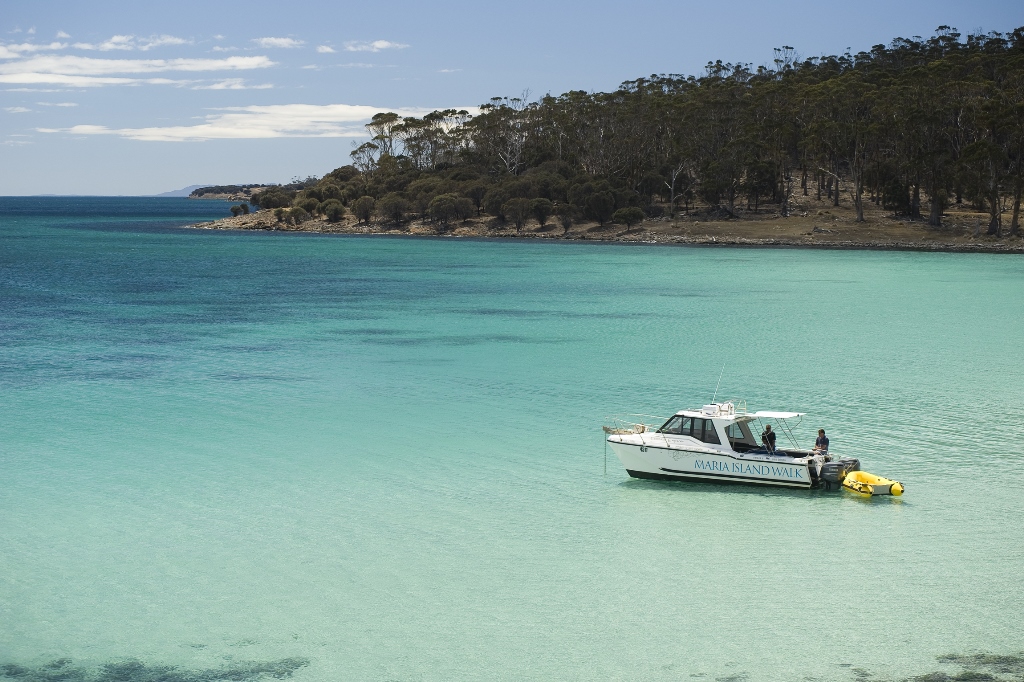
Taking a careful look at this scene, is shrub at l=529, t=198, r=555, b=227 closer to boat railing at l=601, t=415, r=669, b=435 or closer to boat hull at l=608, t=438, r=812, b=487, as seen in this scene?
boat railing at l=601, t=415, r=669, b=435

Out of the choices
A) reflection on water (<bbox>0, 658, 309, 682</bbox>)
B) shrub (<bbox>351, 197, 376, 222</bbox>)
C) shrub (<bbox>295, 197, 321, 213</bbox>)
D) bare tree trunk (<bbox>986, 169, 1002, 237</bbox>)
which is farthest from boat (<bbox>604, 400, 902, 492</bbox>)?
shrub (<bbox>295, 197, 321, 213</bbox>)

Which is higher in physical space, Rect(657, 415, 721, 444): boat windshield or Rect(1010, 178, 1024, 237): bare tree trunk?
Rect(1010, 178, 1024, 237): bare tree trunk

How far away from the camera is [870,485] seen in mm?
19438

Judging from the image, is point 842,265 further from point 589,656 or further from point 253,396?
point 589,656

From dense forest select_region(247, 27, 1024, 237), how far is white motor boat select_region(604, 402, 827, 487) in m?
81.3

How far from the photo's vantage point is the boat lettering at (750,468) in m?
19.5

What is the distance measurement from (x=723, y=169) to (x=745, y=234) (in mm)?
9153

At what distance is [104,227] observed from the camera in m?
156

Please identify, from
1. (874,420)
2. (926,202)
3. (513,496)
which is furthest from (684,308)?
(926,202)

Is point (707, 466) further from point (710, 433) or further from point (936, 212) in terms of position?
point (936, 212)

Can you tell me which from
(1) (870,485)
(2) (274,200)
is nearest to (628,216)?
(2) (274,200)

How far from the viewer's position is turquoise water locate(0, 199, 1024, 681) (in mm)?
13664

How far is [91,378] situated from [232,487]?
45.1ft

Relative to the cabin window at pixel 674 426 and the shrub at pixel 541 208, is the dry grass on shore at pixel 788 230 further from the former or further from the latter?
the cabin window at pixel 674 426
